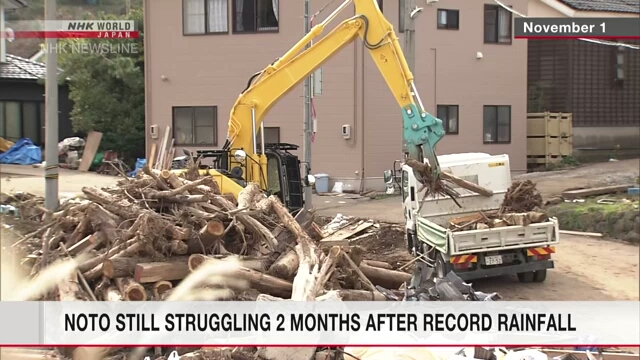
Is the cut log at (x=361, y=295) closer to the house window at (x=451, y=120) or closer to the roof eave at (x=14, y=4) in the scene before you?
the house window at (x=451, y=120)

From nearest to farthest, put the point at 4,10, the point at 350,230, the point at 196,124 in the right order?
1. the point at 4,10
2. the point at 350,230
3. the point at 196,124

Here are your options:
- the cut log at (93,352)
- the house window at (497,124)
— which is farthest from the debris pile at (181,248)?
the house window at (497,124)

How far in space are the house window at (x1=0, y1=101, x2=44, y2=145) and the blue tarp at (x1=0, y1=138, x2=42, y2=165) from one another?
0.02 meters

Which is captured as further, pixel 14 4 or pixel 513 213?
pixel 513 213

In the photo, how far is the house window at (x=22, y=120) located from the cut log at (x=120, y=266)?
110 cm

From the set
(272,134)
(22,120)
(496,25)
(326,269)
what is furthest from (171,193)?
(272,134)

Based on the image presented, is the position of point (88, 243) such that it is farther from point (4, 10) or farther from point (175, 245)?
point (4, 10)

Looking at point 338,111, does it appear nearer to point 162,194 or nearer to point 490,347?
point 162,194

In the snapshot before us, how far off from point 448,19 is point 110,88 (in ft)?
10.5

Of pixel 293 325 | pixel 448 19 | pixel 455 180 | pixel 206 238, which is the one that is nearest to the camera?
pixel 293 325

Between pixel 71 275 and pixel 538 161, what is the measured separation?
2.76 meters

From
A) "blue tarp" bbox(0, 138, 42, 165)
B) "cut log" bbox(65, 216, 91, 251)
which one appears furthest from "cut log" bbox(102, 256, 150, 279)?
"blue tarp" bbox(0, 138, 42, 165)

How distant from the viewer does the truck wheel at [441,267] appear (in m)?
4.52

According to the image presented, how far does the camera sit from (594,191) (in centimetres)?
281
